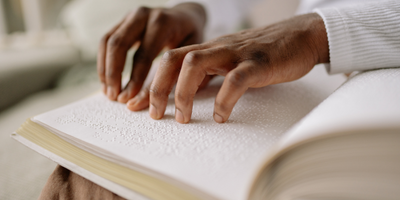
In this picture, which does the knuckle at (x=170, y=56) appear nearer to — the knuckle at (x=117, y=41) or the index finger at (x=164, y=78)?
the index finger at (x=164, y=78)

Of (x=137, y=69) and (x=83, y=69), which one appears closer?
(x=137, y=69)

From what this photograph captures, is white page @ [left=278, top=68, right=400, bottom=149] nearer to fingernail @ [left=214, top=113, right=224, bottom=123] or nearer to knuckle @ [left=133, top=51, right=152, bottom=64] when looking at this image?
fingernail @ [left=214, top=113, right=224, bottom=123]

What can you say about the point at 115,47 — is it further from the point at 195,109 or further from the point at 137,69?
the point at 195,109

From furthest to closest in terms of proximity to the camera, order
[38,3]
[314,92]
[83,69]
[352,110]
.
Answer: [38,3] < [83,69] < [314,92] < [352,110]

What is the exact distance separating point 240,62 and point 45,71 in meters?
0.93

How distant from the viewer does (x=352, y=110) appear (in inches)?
7.5

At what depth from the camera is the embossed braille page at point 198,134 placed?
21 cm

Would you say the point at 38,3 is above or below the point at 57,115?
below

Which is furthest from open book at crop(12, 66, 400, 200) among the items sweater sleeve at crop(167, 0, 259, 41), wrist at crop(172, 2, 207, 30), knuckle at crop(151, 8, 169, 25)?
sweater sleeve at crop(167, 0, 259, 41)

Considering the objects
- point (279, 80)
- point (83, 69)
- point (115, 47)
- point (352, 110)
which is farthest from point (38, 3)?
point (352, 110)

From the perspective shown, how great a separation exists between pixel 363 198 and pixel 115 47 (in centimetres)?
44

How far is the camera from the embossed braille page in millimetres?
214

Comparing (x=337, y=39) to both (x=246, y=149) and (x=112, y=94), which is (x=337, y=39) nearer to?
(x=246, y=149)

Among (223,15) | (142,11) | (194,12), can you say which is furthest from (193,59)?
(223,15)
